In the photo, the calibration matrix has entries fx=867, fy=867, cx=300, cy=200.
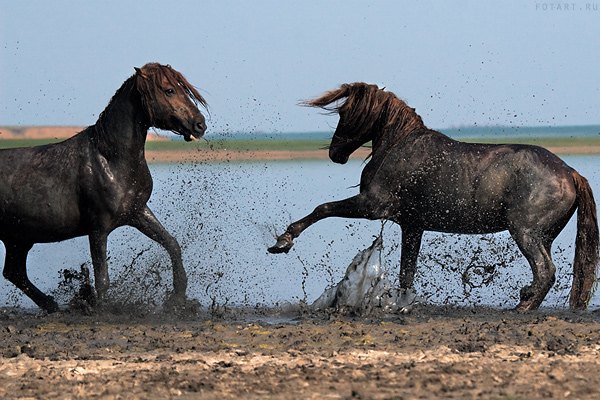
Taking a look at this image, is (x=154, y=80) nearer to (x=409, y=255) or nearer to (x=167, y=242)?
(x=167, y=242)

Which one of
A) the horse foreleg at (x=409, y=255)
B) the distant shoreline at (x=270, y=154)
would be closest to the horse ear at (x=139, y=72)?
the horse foreleg at (x=409, y=255)

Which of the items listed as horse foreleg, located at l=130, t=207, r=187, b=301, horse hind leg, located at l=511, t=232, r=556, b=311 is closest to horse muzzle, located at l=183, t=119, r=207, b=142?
horse foreleg, located at l=130, t=207, r=187, b=301

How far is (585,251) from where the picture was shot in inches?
321

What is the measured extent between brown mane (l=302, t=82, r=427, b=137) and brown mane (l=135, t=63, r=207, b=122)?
1537 mm

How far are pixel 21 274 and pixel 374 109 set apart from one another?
145 inches

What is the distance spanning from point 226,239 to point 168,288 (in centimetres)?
536

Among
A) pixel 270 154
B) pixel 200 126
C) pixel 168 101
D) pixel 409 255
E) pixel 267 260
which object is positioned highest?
pixel 168 101

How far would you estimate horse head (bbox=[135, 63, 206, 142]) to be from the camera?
7.43 metres

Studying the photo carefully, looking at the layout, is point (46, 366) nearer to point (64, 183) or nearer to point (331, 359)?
point (331, 359)

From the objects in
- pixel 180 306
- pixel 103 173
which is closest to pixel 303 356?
pixel 180 306

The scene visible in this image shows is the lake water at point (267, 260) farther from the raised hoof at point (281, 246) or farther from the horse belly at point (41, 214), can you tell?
the horse belly at point (41, 214)

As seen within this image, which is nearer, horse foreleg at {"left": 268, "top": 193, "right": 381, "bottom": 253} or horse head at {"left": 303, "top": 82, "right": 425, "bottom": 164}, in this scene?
→ horse foreleg at {"left": 268, "top": 193, "right": 381, "bottom": 253}

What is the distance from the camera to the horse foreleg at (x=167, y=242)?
7750 mm

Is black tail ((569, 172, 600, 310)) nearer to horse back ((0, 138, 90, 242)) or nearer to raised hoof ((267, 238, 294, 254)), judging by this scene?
raised hoof ((267, 238, 294, 254))
